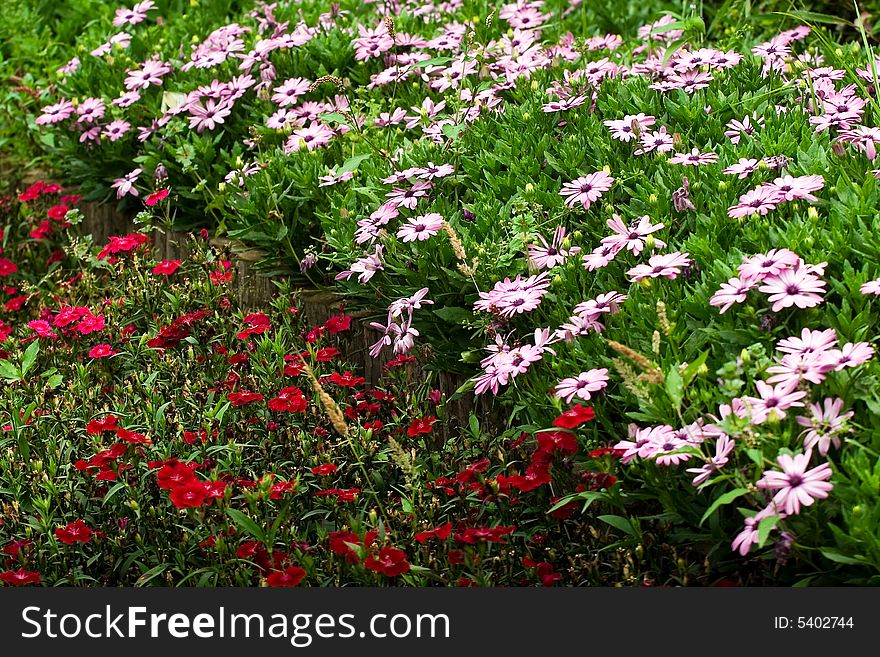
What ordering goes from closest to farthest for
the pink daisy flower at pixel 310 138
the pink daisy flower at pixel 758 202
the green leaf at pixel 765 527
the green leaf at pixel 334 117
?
the green leaf at pixel 765 527 → the pink daisy flower at pixel 758 202 → the green leaf at pixel 334 117 → the pink daisy flower at pixel 310 138

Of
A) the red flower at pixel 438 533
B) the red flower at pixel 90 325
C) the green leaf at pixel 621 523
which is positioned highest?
the red flower at pixel 90 325

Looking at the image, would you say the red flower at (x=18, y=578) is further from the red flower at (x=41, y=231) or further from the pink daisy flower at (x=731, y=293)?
the red flower at (x=41, y=231)

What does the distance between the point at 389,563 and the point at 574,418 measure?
22.1 inches

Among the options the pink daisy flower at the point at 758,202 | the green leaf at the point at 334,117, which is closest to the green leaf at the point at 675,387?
the pink daisy flower at the point at 758,202

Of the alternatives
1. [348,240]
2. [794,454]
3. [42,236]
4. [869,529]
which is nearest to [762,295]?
[794,454]

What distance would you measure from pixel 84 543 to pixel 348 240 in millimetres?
Answer: 1296

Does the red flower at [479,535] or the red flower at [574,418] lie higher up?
the red flower at [574,418]

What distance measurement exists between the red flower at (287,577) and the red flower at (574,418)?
2.29 ft

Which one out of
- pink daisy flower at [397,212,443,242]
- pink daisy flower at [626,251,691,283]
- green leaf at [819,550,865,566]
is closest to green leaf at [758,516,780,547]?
green leaf at [819,550,865,566]

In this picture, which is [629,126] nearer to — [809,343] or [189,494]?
[809,343]

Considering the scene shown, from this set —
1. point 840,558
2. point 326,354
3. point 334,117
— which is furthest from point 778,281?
point 334,117

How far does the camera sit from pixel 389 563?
8.36 ft

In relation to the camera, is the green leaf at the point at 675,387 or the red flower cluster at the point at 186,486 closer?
the green leaf at the point at 675,387

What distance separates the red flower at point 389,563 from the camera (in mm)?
2527
